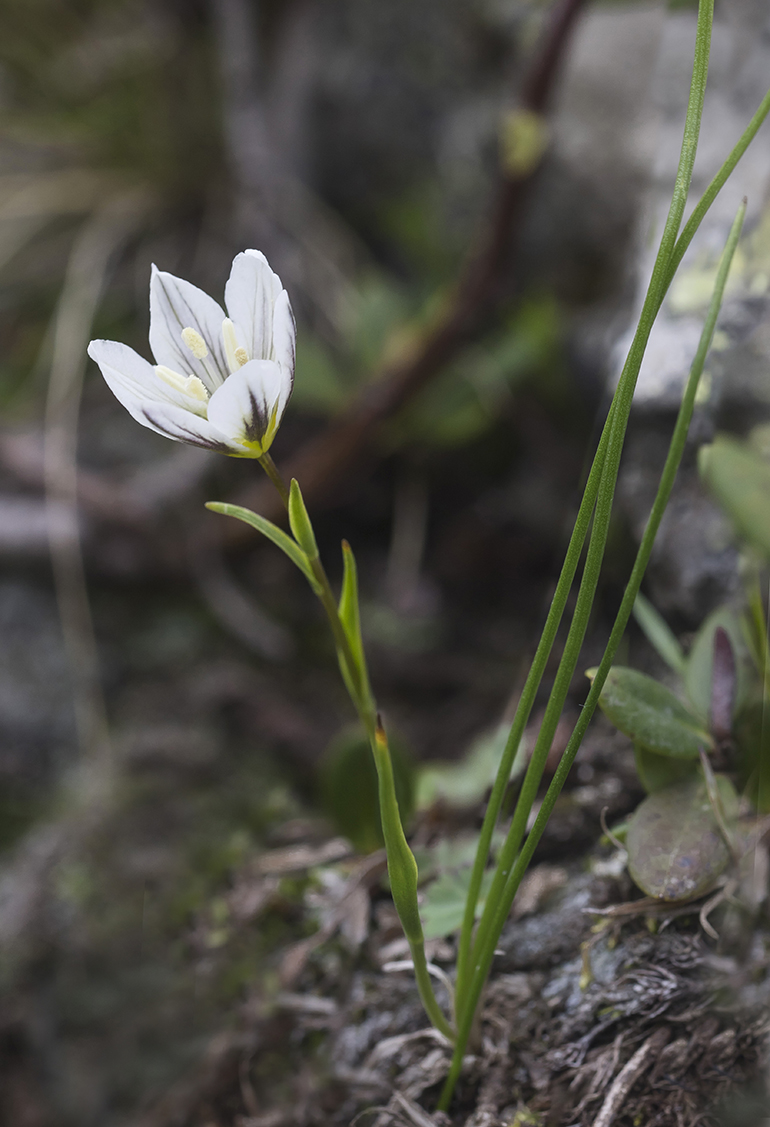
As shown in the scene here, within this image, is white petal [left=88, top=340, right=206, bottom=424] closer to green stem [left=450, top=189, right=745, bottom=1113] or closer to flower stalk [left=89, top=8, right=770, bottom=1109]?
flower stalk [left=89, top=8, right=770, bottom=1109]

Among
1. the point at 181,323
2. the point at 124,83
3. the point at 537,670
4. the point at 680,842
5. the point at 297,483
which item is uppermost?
the point at 124,83

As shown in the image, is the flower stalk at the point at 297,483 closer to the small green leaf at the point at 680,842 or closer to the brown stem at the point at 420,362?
the small green leaf at the point at 680,842

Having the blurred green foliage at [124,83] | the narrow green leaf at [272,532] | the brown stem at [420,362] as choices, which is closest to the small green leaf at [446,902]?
the narrow green leaf at [272,532]

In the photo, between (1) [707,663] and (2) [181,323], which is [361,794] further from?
(2) [181,323]

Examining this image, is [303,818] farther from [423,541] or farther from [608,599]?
[423,541]

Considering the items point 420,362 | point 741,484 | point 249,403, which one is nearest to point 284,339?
point 249,403

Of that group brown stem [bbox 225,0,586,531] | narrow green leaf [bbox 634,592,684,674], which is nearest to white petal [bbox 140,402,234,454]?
narrow green leaf [bbox 634,592,684,674]
